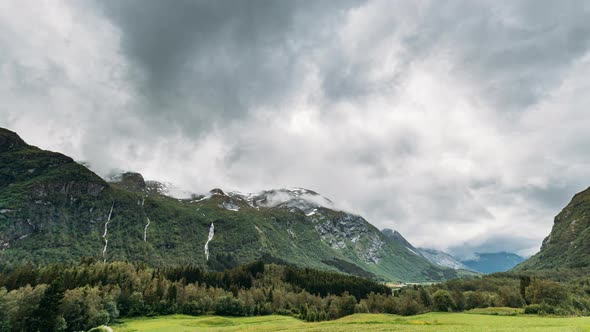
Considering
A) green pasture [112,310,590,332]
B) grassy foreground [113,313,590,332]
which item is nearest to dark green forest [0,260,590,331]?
grassy foreground [113,313,590,332]

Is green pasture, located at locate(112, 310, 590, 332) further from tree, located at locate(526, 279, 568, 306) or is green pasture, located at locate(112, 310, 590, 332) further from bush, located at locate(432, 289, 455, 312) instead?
bush, located at locate(432, 289, 455, 312)

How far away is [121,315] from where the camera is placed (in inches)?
5704

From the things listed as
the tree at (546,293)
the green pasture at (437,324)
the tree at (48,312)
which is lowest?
the tree at (48,312)

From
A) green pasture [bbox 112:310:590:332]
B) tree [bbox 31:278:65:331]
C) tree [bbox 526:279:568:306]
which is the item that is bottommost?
tree [bbox 31:278:65:331]

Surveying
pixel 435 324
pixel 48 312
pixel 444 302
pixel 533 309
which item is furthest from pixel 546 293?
pixel 48 312

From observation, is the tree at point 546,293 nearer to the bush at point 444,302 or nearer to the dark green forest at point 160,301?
the dark green forest at point 160,301

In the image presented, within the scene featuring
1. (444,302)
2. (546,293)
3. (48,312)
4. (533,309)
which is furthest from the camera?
(444,302)

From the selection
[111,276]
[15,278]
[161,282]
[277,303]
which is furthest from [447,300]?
[15,278]

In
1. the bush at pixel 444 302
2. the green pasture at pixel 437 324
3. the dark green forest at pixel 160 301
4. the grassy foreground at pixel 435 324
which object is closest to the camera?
the green pasture at pixel 437 324

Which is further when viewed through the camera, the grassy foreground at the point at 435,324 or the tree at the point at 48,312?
the tree at the point at 48,312

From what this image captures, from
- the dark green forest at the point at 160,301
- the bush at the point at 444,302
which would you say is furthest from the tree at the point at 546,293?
the bush at the point at 444,302

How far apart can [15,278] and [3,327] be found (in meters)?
58.1

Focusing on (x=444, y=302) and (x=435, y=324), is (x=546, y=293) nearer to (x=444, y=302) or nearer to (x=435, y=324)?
(x=444, y=302)

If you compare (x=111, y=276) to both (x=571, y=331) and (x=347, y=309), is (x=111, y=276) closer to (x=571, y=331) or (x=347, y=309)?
(x=347, y=309)
